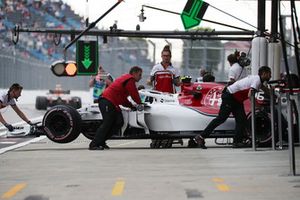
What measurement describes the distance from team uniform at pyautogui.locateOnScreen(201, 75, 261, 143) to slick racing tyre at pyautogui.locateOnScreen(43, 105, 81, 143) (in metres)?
2.17

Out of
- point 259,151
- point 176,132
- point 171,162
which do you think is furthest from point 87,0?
point 171,162

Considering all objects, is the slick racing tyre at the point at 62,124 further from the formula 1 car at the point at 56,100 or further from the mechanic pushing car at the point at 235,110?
the formula 1 car at the point at 56,100

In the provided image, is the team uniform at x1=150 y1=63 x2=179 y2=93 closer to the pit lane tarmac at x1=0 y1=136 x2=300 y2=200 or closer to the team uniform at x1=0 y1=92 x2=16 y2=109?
the pit lane tarmac at x1=0 y1=136 x2=300 y2=200

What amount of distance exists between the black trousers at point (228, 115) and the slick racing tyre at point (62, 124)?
2.17 m

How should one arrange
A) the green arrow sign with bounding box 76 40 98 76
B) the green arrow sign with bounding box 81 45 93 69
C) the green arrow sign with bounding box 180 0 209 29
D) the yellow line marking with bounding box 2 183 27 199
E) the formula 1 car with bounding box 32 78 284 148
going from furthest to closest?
the green arrow sign with bounding box 180 0 209 29, the green arrow sign with bounding box 81 45 93 69, the green arrow sign with bounding box 76 40 98 76, the formula 1 car with bounding box 32 78 284 148, the yellow line marking with bounding box 2 183 27 199

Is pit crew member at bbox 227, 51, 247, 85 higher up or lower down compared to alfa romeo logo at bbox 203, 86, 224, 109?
higher up

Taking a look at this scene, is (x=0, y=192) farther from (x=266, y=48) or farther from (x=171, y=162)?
(x=266, y=48)

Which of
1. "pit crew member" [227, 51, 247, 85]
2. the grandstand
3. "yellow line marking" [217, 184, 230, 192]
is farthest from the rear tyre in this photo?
"yellow line marking" [217, 184, 230, 192]

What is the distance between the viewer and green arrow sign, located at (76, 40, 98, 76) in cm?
1880

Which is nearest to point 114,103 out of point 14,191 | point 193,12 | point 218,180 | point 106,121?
point 106,121

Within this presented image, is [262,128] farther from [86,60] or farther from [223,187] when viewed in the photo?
[223,187]

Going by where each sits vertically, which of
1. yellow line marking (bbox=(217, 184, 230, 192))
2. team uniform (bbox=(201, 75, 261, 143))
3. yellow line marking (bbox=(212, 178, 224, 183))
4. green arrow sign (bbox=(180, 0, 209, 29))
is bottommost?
yellow line marking (bbox=(212, 178, 224, 183))

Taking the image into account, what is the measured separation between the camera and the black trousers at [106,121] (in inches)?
602

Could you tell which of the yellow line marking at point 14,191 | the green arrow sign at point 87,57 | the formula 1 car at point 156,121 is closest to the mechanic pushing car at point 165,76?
the formula 1 car at point 156,121
